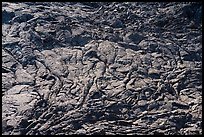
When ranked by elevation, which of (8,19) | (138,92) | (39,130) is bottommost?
(39,130)

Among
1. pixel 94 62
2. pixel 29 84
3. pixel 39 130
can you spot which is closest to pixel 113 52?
pixel 94 62

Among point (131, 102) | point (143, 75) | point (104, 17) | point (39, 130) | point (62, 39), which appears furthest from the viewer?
point (104, 17)

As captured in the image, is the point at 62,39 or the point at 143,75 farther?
the point at 62,39

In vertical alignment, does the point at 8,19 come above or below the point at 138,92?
above

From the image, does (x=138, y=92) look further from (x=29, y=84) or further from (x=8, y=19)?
(x=8, y=19)

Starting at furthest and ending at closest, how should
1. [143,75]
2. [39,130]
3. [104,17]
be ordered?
[104,17], [143,75], [39,130]

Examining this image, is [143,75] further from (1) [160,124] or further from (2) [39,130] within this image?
(2) [39,130]
